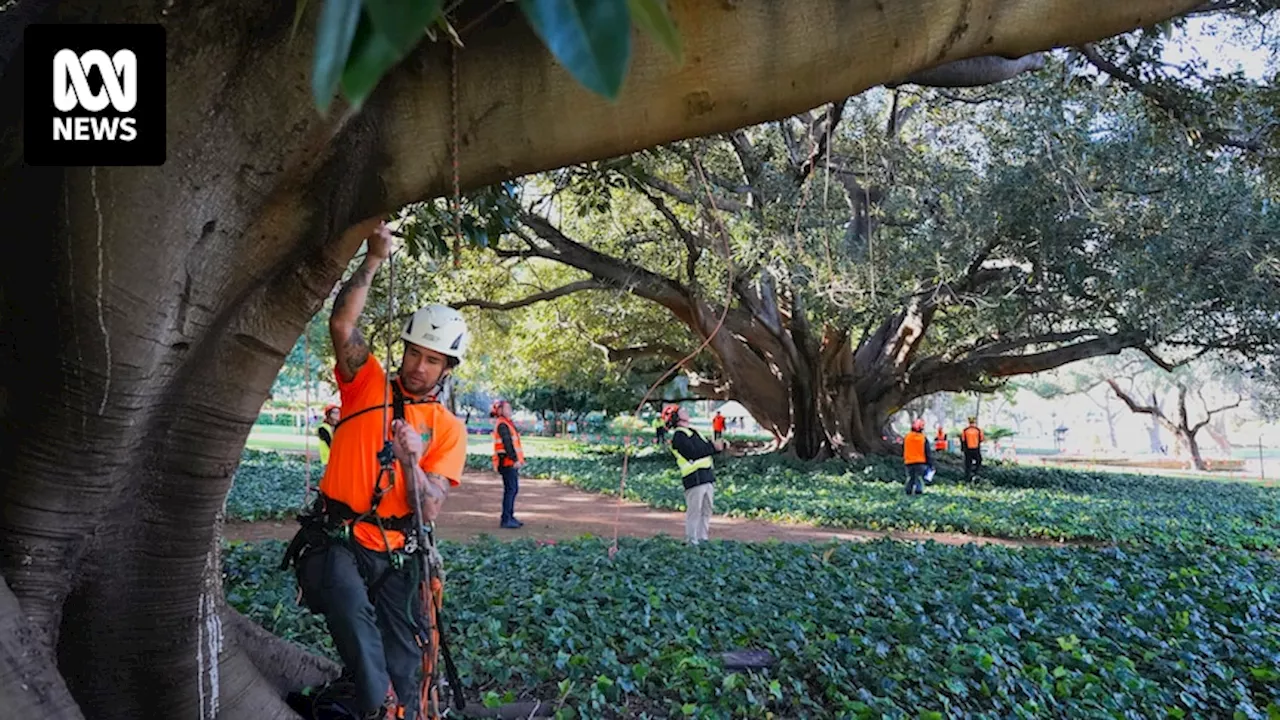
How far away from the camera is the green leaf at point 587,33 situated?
95cm

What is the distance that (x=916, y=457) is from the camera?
1681 cm

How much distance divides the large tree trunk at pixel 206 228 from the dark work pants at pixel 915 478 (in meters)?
14.4

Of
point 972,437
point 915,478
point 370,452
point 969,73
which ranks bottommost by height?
point 915,478

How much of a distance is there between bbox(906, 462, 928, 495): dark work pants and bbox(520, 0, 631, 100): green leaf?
1680 centimetres

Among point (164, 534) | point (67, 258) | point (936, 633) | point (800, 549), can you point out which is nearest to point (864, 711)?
point (936, 633)

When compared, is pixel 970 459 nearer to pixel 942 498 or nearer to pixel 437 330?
pixel 942 498

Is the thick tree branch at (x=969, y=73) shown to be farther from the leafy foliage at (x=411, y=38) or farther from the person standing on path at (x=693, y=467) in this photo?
the person standing on path at (x=693, y=467)

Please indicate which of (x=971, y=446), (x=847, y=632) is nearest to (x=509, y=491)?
(x=847, y=632)

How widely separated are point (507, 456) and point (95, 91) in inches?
392

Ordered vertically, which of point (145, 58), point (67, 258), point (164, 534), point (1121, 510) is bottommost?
point (1121, 510)

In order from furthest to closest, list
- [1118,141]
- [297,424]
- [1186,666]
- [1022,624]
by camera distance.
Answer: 1. [297,424]
2. [1118,141]
3. [1022,624]
4. [1186,666]

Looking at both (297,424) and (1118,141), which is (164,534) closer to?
(1118,141)

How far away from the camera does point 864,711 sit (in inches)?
175

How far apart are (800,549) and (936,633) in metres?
3.56
